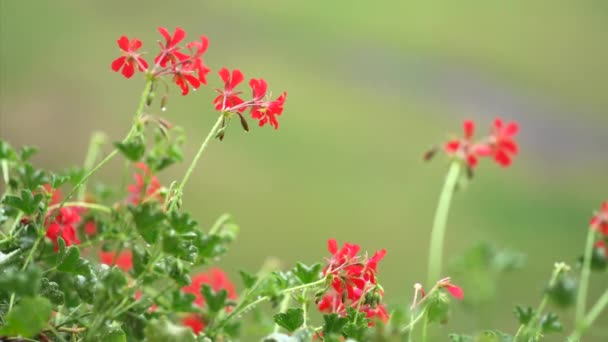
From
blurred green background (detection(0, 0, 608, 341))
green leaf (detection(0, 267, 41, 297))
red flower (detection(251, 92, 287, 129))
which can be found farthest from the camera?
blurred green background (detection(0, 0, 608, 341))

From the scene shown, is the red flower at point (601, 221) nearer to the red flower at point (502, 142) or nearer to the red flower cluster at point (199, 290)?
the red flower at point (502, 142)

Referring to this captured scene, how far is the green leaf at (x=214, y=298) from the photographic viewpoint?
1.25 ft

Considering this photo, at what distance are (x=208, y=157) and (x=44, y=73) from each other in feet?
1.77

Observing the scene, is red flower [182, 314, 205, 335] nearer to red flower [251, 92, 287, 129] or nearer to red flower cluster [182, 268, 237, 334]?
red flower cluster [182, 268, 237, 334]

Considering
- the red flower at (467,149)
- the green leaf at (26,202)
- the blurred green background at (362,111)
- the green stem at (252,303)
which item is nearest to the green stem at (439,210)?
the red flower at (467,149)

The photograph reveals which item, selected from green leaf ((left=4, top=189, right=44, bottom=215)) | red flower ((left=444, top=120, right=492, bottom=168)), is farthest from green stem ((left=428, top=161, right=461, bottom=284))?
green leaf ((left=4, top=189, right=44, bottom=215))

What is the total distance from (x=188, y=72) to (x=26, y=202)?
0.09m

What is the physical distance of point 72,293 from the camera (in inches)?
13.9

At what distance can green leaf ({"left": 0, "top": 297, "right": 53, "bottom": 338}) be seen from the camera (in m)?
0.28

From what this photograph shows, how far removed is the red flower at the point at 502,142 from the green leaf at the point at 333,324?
211mm

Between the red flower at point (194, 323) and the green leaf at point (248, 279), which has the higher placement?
the green leaf at point (248, 279)

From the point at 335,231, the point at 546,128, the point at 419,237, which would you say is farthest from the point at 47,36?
the point at 546,128

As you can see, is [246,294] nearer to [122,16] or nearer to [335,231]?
[335,231]

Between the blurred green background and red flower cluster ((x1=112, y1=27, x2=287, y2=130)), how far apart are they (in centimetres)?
127
